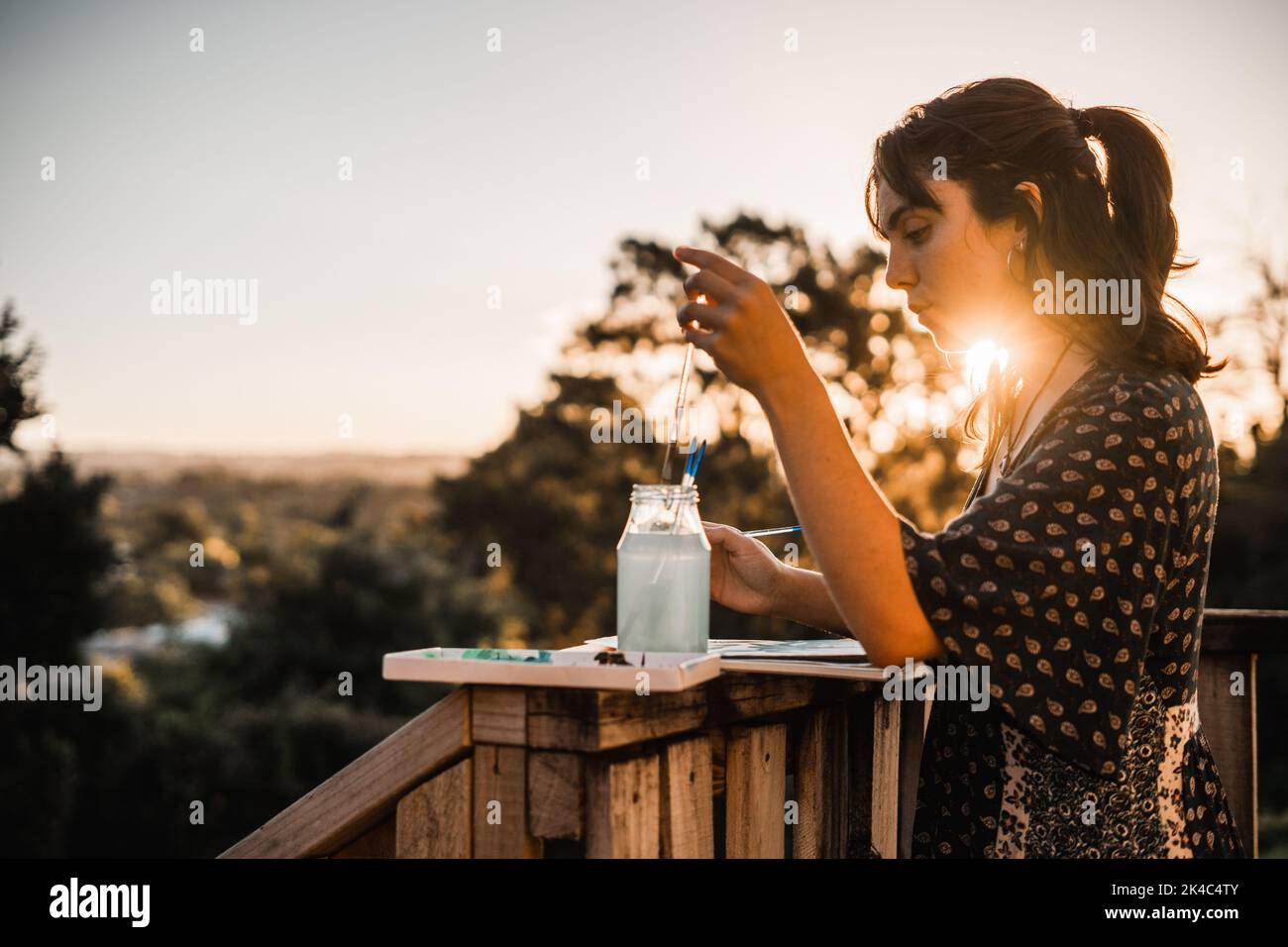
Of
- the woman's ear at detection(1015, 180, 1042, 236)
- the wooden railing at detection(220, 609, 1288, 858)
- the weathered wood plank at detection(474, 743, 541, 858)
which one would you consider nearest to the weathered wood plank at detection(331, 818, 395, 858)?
the wooden railing at detection(220, 609, 1288, 858)

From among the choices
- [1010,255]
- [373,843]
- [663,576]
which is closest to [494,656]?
[663,576]

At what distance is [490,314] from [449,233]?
1831 millimetres

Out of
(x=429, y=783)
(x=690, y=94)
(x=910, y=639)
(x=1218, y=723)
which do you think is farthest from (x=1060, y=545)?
(x=690, y=94)

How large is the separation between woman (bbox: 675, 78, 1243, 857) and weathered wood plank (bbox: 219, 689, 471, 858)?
1.62 feet

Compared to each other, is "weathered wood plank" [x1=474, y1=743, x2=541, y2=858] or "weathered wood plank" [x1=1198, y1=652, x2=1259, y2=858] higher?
"weathered wood plank" [x1=474, y1=743, x2=541, y2=858]

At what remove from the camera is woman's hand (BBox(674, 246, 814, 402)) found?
1.21 meters

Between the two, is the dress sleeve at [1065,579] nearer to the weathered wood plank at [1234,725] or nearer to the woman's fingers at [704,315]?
the woman's fingers at [704,315]

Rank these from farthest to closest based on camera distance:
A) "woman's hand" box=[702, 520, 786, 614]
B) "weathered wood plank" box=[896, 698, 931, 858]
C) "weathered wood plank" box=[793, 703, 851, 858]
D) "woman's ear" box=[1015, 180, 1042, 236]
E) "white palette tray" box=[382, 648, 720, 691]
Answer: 1. "weathered wood plank" box=[896, 698, 931, 858]
2. "woman's hand" box=[702, 520, 786, 614]
3. "weathered wood plank" box=[793, 703, 851, 858]
4. "woman's ear" box=[1015, 180, 1042, 236]
5. "white palette tray" box=[382, 648, 720, 691]

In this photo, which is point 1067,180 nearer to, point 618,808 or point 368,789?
point 618,808

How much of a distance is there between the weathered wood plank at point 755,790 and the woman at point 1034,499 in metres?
0.21

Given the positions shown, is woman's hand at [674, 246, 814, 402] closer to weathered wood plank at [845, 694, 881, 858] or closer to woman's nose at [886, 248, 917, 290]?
woman's nose at [886, 248, 917, 290]

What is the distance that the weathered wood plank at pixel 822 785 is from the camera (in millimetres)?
1661

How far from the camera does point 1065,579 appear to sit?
1.23m

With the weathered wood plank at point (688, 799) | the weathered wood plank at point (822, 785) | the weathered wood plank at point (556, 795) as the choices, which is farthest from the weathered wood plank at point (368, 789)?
the weathered wood plank at point (822, 785)
